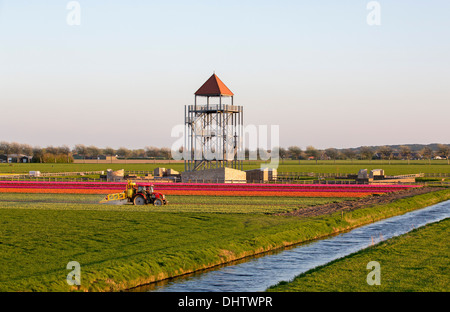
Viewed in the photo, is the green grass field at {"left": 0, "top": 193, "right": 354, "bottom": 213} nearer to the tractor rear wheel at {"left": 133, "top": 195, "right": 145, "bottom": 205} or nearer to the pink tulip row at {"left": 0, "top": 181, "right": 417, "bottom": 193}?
the tractor rear wheel at {"left": 133, "top": 195, "right": 145, "bottom": 205}

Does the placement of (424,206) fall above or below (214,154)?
below

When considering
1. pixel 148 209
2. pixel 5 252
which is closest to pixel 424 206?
pixel 148 209

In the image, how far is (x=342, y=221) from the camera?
36812 millimetres

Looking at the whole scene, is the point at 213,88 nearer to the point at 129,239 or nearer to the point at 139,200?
the point at 139,200

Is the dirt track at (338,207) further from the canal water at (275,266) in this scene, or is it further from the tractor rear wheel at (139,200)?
the tractor rear wheel at (139,200)

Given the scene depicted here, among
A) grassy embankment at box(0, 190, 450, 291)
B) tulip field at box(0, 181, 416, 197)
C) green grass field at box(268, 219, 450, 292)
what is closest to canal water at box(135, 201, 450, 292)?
grassy embankment at box(0, 190, 450, 291)

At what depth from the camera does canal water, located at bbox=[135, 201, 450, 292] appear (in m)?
20.7

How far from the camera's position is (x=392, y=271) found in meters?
20.6

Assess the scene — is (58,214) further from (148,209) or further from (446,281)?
(446,281)

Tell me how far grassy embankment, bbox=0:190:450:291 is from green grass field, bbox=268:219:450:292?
487cm

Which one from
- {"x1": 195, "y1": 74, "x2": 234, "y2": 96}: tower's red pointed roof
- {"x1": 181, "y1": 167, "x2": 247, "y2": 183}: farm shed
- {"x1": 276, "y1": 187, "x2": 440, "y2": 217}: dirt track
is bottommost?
{"x1": 276, "y1": 187, "x2": 440, "y2": 217}: dirt track

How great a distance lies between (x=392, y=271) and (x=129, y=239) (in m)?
12.7

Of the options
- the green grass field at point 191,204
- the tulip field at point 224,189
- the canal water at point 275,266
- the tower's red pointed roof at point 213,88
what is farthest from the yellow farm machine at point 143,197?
the tower's red pointed roof at point 213,88
